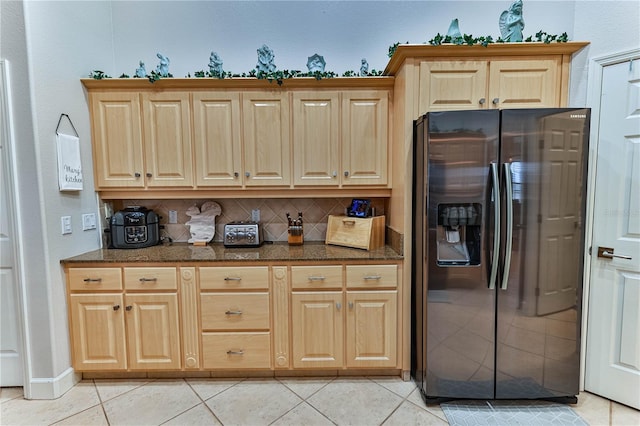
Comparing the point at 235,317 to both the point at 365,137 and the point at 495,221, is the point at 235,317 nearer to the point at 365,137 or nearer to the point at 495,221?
the point at 365,137

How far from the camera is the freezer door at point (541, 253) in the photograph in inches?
66.9

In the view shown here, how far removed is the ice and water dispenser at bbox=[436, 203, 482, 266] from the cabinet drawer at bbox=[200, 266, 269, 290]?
3.98 ft

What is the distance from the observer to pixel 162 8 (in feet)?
8.50

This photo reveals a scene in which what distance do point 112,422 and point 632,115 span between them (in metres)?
3.73

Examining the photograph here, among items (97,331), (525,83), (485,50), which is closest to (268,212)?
(97,331)

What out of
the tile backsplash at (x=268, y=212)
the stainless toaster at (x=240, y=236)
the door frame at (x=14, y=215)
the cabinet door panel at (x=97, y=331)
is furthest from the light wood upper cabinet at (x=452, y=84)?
the door frame at (x=14, y=215)

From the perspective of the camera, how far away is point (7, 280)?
198 cm

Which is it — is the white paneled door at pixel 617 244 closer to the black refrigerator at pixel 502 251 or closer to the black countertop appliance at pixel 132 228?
the black refrigerator at pixel 502 251

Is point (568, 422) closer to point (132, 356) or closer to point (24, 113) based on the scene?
point (132, 356)

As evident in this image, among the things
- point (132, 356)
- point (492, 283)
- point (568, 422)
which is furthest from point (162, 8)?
point (568, 422)

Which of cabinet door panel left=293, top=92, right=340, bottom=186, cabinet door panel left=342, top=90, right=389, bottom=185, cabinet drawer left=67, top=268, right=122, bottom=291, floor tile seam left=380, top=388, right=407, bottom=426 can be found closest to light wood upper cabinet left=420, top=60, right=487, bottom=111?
cabinet door panel left=342, top=90, right=389, bottom=185

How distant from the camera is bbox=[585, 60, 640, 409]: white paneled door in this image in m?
1.78

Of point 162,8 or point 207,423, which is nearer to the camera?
point 207,423

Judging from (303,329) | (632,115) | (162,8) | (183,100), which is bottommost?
(303,329)
